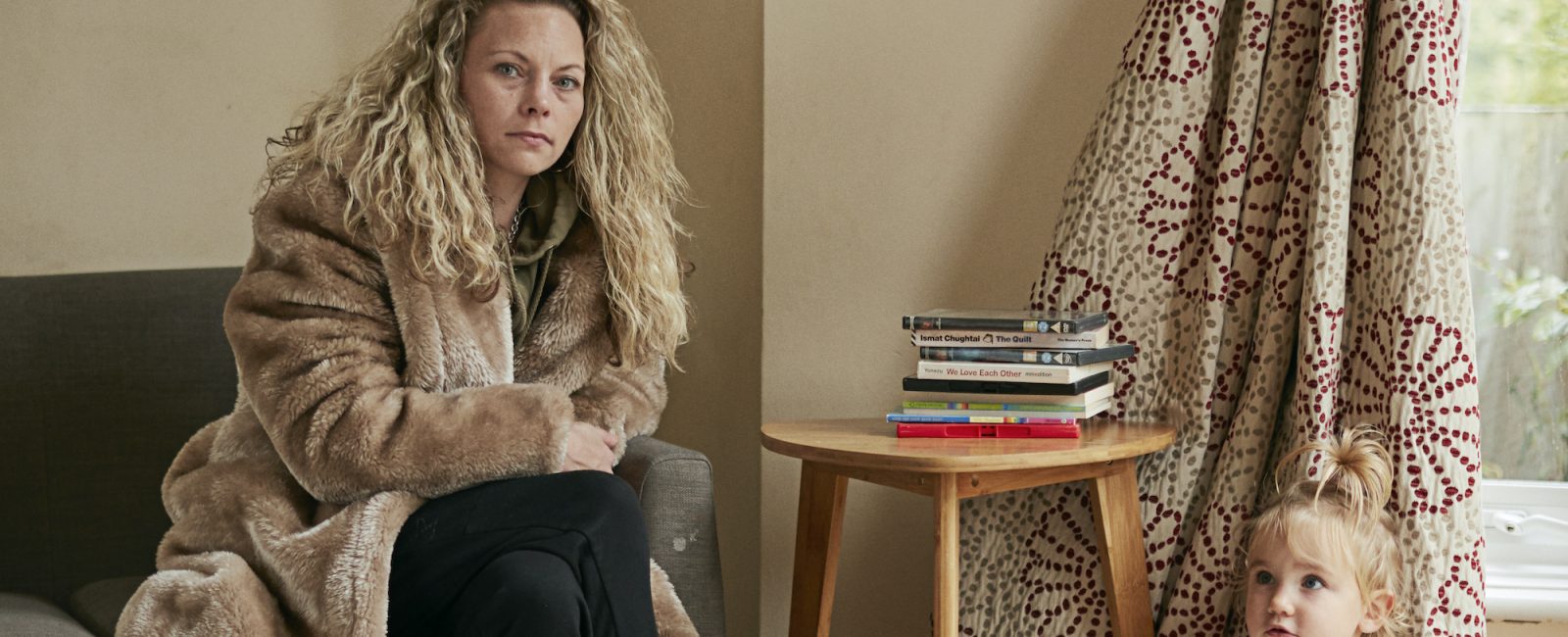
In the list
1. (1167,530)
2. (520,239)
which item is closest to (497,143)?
(520,239)

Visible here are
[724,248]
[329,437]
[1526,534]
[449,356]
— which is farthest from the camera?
[724,248]

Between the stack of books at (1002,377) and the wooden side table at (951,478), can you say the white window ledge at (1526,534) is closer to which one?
the wooden side table at (951,478)

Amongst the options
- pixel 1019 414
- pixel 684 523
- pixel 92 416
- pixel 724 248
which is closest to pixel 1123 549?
pixel 1019 414

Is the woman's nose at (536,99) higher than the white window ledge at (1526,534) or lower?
higher

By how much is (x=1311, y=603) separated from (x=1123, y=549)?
9.0 inches

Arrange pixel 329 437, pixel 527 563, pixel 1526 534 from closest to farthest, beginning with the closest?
pixel 527 563
pixel 329 437
pixel 1526 534

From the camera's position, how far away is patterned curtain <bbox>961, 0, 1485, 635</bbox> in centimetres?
162

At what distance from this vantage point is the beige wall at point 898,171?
78.2 inches

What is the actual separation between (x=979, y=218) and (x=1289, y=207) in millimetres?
469

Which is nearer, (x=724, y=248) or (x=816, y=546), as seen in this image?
(x=816, y=546)

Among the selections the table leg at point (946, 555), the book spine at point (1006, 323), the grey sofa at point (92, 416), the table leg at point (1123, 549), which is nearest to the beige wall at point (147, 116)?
the grey sofa at point (92, 416)

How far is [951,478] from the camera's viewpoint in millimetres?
1512

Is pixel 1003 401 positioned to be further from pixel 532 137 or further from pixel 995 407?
pixel 532 137

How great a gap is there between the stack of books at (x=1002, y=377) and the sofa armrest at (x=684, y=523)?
0.26 m
